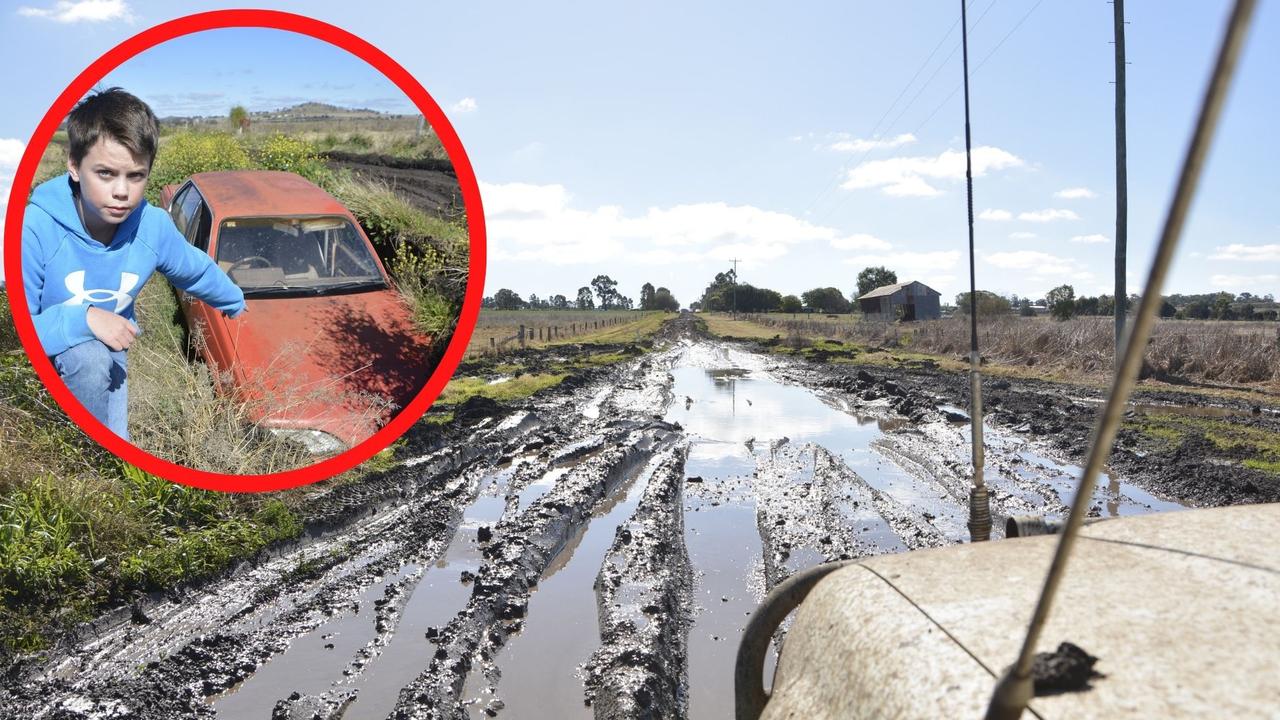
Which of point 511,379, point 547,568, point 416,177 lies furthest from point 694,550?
point 511,379

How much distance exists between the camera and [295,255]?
2.71m

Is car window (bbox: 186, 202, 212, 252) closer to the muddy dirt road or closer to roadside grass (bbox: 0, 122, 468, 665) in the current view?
roadside grass (bbox: 0, 122, 468, 665)

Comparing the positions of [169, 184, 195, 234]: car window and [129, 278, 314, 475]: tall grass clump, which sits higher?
[169, 184, 195, 234]: car window

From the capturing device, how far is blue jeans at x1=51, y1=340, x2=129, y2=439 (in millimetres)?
2436

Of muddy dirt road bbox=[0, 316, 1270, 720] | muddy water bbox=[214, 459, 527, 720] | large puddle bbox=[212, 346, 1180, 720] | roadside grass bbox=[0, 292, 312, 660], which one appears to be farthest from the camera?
roadside grass bbox=[0, 292, 312, 660]

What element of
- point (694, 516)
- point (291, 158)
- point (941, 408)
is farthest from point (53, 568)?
point (941, 408)

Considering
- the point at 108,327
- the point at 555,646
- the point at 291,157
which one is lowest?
the point at 555,646

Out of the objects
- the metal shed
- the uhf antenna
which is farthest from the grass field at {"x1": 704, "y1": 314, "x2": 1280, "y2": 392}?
the metal shed

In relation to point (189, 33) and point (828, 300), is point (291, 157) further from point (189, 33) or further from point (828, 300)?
point (828, 300)

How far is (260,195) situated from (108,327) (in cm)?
63

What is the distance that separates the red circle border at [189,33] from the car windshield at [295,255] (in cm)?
46

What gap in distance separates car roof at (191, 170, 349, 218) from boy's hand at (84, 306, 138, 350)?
1.42 feet

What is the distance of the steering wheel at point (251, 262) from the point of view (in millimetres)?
2609

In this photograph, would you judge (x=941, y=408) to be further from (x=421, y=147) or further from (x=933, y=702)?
(x=933, y=702)
